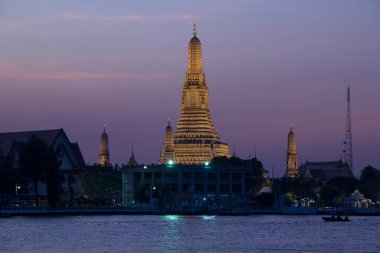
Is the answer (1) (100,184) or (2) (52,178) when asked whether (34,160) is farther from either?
(1) (100,184)

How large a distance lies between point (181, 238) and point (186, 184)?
285 feet

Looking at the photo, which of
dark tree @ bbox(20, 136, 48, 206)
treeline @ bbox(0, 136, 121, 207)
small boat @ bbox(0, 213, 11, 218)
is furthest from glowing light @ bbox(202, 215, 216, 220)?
small boat @ bbox(0, 213, 11, 218)

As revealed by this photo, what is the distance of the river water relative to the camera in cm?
8831

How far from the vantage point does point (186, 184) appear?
187 metres

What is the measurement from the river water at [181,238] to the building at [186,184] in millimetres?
45643

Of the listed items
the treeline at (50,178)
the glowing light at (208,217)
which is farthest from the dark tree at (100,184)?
the glowing light at (208,217)

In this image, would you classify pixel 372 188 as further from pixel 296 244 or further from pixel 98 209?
pixel 296 244

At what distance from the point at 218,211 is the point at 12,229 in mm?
64164

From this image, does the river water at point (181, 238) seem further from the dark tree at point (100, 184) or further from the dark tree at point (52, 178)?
the dark tree at point (100, 184)

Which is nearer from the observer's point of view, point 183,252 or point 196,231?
point 183,252

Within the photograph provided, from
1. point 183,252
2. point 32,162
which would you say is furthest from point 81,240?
point 32,162

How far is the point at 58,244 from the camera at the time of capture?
91812 millimetres

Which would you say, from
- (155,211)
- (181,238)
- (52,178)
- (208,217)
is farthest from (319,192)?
(181,238)

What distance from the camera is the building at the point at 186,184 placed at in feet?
579
